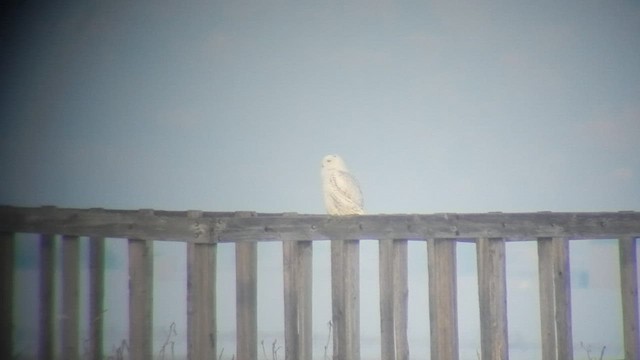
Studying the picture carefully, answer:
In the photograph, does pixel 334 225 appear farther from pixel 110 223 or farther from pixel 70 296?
pixel 70 296

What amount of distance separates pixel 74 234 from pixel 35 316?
60.0 inches

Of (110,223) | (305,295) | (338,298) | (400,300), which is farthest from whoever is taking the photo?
(305,295)

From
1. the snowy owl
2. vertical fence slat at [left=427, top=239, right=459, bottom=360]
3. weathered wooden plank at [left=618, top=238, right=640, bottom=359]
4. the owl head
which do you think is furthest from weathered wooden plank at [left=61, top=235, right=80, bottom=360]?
weathered wooden plank at [left=618, top=238, right=640, bottom=359]

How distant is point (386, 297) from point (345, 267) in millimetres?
468

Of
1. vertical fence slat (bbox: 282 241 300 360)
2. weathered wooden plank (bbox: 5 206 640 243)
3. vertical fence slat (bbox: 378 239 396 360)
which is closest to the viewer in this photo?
weathered wooden plank (bbox: 5 206 640 243)

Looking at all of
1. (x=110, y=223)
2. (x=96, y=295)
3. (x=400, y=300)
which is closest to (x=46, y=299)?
(x=96, y=295)

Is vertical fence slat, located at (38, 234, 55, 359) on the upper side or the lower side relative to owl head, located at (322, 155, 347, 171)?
lower

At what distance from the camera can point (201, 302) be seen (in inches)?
237

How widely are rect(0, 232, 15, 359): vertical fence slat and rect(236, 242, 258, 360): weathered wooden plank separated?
2.29 metres

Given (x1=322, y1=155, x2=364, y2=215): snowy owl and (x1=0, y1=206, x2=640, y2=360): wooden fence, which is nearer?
(x1=0, y1=206, x2=640, y2=360): wooden fence

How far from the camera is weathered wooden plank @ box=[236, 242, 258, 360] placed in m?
6.44

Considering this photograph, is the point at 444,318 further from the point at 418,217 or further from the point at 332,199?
the point at 332,199

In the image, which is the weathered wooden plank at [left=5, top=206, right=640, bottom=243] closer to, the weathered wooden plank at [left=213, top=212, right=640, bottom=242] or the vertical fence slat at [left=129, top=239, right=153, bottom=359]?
the weathered wooden plank at [left=213, top=212, right=640, bottom=242]

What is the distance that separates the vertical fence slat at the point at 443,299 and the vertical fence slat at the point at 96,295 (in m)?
3.21
